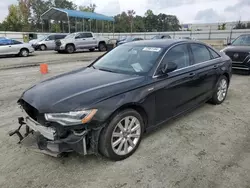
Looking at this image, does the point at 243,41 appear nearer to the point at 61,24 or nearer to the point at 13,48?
the point at 13,48

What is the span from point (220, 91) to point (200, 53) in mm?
1161

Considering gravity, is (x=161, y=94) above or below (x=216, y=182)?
above

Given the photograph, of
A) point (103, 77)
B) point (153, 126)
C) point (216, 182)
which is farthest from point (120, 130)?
point (216, 182)

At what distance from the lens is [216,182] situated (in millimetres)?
2494

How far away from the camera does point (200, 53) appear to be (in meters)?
4.39

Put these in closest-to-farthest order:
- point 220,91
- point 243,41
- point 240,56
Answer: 1. point 220,91
2. point 240,56
3. point 243,41

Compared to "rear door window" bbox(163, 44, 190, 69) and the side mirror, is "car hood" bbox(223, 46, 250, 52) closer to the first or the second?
"rear door window" bbox(163, 44, 190, 69)

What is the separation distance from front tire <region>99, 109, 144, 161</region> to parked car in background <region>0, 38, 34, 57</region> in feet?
49.3

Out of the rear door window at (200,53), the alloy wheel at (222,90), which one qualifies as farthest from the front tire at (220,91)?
the rear door window at (200,53)

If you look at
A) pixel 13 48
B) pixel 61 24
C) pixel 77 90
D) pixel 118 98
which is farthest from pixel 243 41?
pixel 61 24

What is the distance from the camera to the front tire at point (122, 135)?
2.68 meters

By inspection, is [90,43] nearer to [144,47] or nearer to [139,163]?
[144,47]

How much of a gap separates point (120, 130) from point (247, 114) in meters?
3.12

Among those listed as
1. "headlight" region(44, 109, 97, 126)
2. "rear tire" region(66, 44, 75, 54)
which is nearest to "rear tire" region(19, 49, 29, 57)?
"rear tire" region(66, 44, 75, 54)
